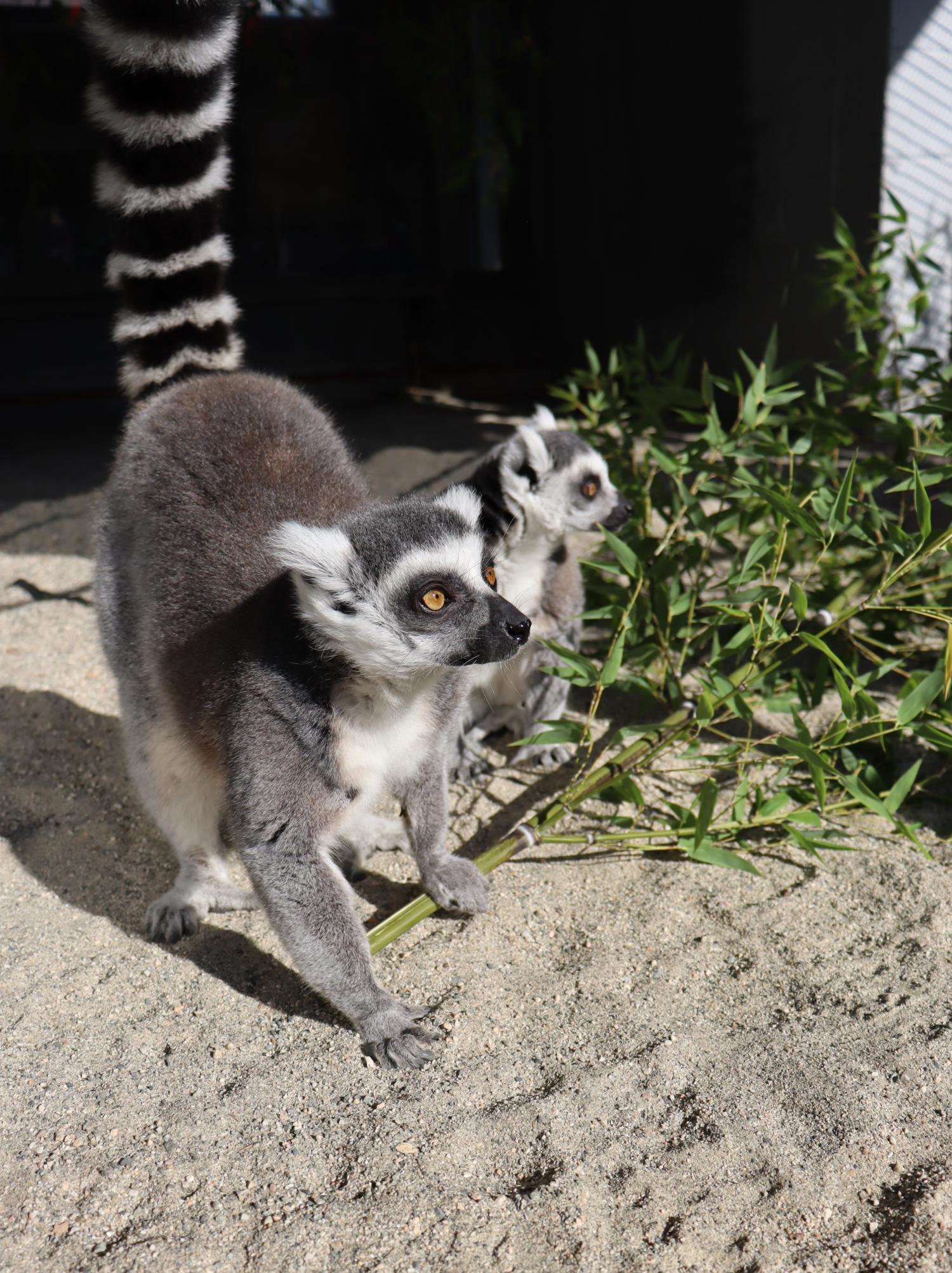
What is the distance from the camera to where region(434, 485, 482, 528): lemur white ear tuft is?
215 cm

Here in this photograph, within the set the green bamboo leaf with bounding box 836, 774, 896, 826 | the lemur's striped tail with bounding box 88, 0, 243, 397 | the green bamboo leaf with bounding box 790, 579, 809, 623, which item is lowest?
the green bamboo leaf with bounding box 836, 774, 896, 826

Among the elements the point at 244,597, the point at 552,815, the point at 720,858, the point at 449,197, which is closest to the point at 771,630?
the point at 720,858

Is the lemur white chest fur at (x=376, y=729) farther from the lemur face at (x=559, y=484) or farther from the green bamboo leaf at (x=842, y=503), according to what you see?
the lemur face at (x=559, y=484)

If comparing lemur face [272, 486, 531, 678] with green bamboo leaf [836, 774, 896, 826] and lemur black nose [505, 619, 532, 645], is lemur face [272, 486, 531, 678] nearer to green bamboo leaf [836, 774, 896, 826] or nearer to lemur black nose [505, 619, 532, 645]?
lemur black nose [505, 619, 532, 645]

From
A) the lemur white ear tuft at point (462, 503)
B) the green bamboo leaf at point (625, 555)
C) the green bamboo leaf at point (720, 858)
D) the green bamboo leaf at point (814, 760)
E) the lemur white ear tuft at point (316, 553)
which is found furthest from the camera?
the green bamboo leaf at point (625, 555)

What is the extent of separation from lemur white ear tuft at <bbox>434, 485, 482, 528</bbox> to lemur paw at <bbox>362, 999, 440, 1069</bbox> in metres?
0.99

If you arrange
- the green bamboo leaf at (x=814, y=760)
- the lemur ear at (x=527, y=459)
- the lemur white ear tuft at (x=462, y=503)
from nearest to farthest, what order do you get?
the lemur white ear tuft at (x=462, y=503) → the green bamboo leaf at (x=814, y=760) → the lemur ear at (x=527, y=459)

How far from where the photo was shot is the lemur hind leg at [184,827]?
2439 mm

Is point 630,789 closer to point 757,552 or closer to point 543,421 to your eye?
point 757,552

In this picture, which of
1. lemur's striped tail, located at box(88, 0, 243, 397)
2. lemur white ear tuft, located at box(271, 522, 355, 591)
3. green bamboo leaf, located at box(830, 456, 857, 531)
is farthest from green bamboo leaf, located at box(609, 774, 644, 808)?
lemur's striped tail, located at box(88, 0, 243, 397)

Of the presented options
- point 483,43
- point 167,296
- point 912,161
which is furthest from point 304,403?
point 483,43

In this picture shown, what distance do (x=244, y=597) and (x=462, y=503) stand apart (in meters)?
0.49

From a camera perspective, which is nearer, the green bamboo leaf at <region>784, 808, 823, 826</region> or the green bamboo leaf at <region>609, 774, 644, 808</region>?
the green bamboo leaf at <region>784, 808, 823, 826</region>

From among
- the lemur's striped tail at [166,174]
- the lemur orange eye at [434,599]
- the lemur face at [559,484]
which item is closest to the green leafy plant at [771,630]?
the lemur face at [559,484]
